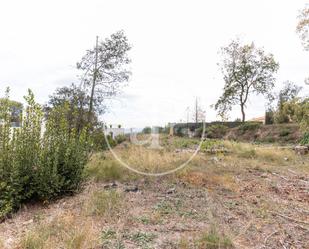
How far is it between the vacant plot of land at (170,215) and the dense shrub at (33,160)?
191 millimetres

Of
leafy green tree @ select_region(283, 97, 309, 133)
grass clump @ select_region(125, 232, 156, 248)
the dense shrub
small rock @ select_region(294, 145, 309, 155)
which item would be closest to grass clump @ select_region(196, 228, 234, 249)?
grass clump @ select_region(125, 232, 156, 248)

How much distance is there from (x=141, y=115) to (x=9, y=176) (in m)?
2.68

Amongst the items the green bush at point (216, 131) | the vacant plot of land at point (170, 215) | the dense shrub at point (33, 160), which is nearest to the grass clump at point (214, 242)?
the vacant plot of land at point (170, 215)

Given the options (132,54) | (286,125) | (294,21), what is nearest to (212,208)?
(132,54)

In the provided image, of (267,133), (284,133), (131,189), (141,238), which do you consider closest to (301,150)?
(284,133)

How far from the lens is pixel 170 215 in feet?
8.68

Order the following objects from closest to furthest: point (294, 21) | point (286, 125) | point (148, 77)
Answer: point (148, 77) → point (294, 21) → point (286, 125)

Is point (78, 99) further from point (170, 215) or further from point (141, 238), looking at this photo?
point (141, 238)

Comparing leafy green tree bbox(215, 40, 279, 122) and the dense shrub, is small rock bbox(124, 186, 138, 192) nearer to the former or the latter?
the dense shrub

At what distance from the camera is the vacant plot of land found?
2.06 metres

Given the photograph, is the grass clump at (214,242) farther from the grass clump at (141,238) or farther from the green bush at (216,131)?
the green bush at (216,131)

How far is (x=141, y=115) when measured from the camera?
517 cm

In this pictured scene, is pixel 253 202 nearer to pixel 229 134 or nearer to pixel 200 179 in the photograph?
pixel 200 179

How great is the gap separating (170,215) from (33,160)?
1.68m
